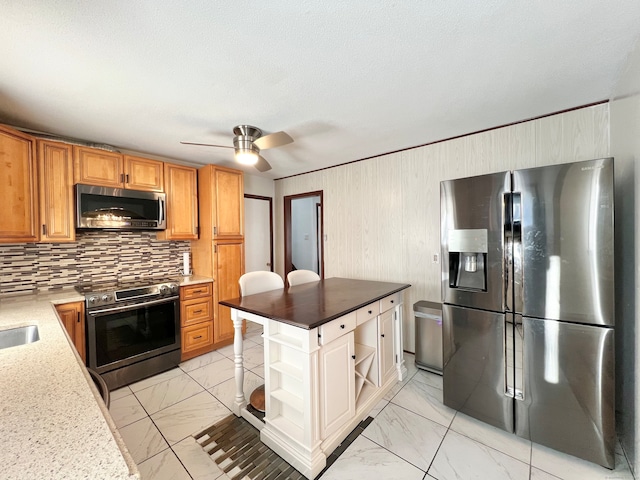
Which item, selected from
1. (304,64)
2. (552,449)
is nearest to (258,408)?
(552,449)

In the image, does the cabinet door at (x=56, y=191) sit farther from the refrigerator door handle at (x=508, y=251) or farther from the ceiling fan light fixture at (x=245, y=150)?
the refrigerator door handle at (x=508, y=251)

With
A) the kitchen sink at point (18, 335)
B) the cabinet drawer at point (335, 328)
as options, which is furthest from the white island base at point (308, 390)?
the kitchen sink at point (18, 335)

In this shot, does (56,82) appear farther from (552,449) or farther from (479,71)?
(552,449)

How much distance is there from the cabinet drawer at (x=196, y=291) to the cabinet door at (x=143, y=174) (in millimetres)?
1144

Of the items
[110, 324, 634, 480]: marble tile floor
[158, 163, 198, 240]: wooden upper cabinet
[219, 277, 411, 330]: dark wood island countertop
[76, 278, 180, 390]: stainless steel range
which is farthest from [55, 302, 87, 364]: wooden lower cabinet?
[219, 277, 411, 330]: dark wood island countertop

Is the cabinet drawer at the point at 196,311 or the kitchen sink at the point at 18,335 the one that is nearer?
the kitchen sink at the point at 18,335

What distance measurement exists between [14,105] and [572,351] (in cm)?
408

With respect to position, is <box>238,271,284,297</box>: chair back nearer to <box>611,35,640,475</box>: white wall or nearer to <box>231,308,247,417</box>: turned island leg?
<box>231,308,247,417</box>: turned island leg

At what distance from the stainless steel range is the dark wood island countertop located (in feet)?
3.72

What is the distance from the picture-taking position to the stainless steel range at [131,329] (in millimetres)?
2365

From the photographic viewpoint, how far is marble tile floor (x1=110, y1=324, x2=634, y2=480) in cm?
159

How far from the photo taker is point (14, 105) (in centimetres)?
194

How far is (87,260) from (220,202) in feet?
4.80

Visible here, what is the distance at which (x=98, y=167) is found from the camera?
8.61 ft
